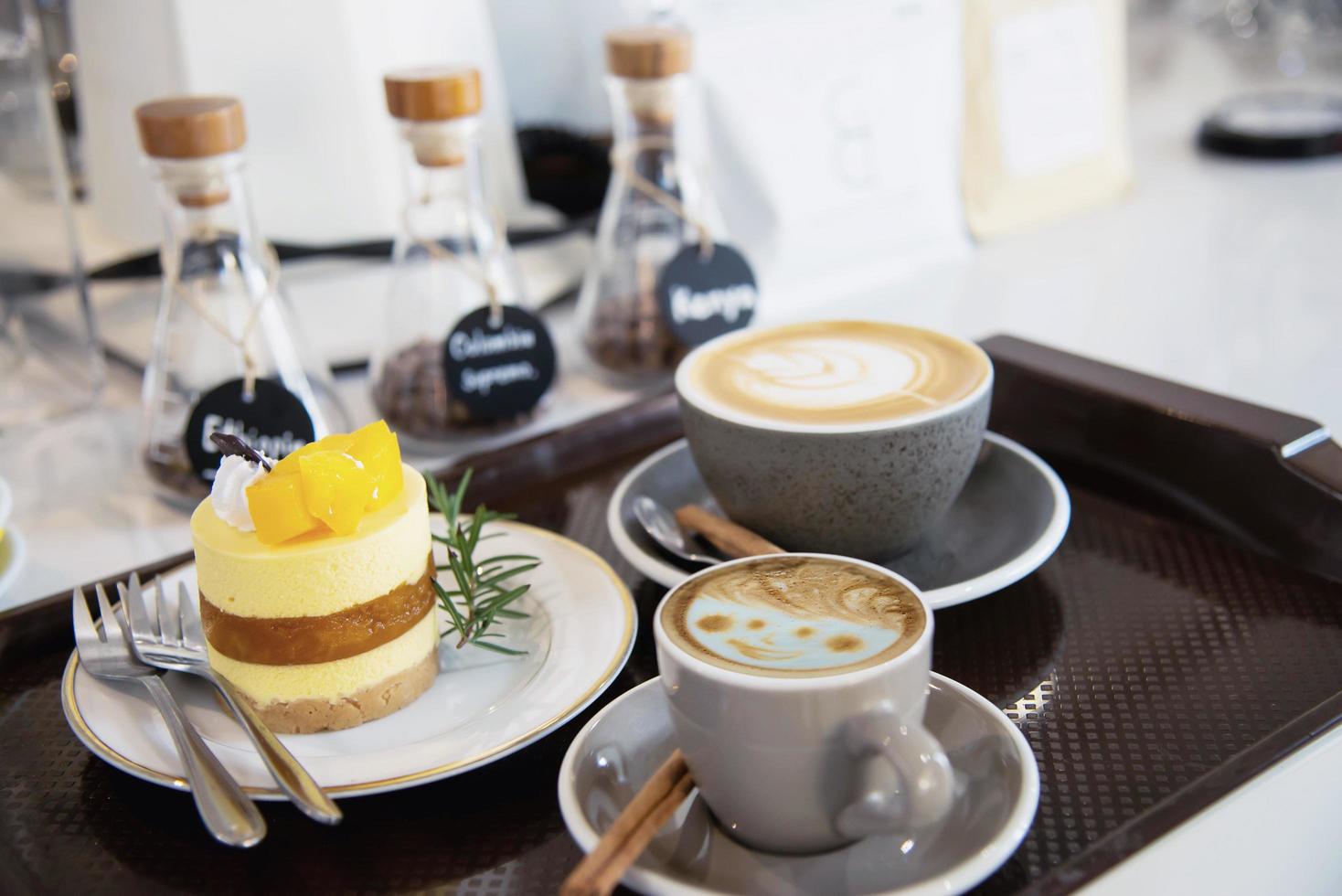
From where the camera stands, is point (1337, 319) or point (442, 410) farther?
point (1337, 319)

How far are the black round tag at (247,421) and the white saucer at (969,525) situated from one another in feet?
0.67

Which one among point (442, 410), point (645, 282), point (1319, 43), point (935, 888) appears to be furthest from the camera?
point (1319, 43)

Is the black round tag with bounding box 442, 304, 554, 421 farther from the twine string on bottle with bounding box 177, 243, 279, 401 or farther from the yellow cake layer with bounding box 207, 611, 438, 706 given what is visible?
the yellow cake layer with bounding box 207, 611, 438, 706

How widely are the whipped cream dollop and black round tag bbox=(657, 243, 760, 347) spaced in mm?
454

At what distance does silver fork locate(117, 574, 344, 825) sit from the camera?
0.45 m

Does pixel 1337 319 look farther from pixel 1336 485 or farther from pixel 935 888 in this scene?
pixel 935 888

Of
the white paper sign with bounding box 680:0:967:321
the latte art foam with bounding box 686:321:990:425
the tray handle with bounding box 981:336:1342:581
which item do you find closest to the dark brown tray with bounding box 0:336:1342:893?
the tray handle with bounding box 981:336:1342:581

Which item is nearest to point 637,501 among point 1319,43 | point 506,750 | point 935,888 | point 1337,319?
point 506,750

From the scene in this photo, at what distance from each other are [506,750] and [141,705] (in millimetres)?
166

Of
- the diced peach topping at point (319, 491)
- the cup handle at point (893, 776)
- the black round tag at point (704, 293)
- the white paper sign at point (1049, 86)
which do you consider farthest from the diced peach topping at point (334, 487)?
the white paper sign at point (1049, 86)

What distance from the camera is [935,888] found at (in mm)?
396

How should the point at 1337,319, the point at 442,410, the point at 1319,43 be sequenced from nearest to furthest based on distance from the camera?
the point at 442,410
the point at 1337,319
the point at 1319,43

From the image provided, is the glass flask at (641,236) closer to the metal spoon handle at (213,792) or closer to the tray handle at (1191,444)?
the tray handle at (1191,444)

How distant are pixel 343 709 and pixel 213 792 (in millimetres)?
78
